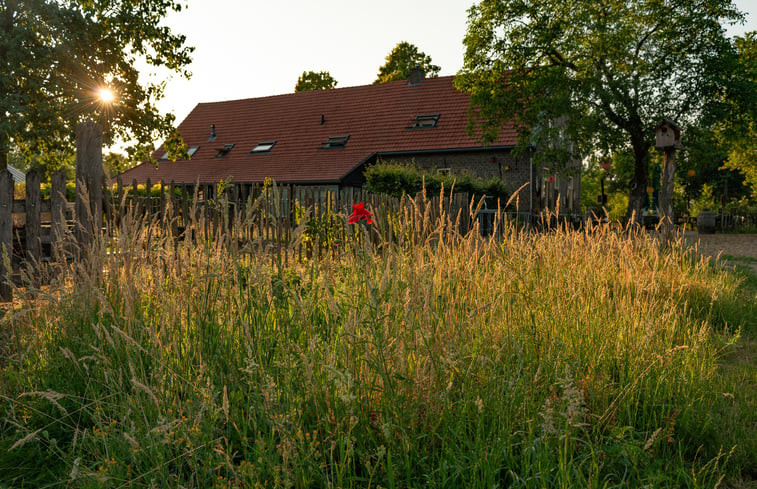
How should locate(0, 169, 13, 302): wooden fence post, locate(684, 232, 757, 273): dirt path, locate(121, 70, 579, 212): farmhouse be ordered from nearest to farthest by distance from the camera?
1. locate(0, 169, 13, 302): wooden fence post
2. locate(684, 232, 757, 273): dirt path
3. locate(121, 70, 579, 212): farmhouse

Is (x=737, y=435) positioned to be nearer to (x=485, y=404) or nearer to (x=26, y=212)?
(x=485, y=404)

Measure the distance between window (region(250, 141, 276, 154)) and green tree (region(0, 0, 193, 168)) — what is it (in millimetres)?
7569

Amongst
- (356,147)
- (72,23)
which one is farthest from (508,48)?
(72,23)

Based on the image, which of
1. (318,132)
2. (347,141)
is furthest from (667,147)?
(318,132)

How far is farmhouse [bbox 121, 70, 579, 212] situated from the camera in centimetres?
2316

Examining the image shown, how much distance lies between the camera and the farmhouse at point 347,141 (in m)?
23.2

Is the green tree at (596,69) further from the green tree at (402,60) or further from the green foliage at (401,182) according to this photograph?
the green tree at (402,60)

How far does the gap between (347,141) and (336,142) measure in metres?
0.52

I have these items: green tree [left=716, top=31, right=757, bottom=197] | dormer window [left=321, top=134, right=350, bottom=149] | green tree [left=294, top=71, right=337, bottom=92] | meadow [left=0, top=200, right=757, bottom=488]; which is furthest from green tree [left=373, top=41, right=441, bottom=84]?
meadow [left=0, top=200, right=757, bottom=488]

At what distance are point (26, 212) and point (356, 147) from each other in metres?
19.6

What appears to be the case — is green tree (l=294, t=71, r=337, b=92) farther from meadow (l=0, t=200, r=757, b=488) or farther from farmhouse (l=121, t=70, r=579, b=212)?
meadow (l=0, t=200, r=757, b=488)

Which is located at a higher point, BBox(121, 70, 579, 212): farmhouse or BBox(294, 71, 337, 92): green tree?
BBox(294, 71, 337, 92): green tree

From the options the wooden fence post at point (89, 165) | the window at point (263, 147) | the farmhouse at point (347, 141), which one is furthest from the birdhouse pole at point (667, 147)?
the window at point (263, 147)

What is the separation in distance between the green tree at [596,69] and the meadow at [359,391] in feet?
62.5
